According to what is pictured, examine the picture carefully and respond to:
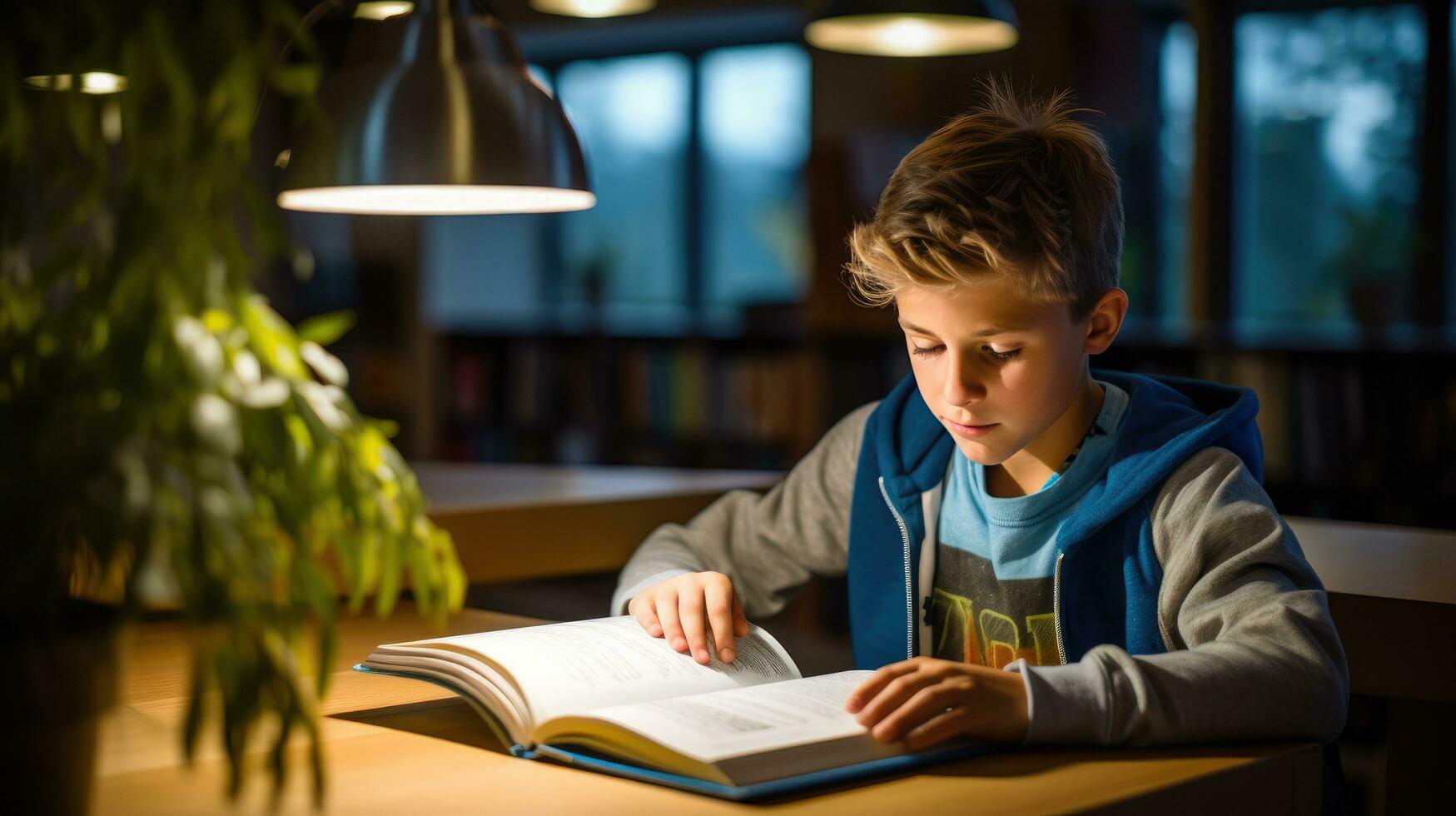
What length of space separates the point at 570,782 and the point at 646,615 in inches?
15.0

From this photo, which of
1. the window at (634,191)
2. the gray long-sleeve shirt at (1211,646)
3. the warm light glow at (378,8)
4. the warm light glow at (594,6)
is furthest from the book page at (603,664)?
the window at (634,191)

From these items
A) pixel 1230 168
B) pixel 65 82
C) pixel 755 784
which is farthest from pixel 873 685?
pixel 1230 168

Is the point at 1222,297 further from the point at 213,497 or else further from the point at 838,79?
the point at 213,497

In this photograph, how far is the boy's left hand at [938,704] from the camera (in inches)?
37.8

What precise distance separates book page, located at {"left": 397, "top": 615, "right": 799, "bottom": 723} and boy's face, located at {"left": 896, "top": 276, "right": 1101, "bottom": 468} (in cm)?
27

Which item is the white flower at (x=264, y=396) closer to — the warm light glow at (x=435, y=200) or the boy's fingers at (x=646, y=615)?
the boy's fingers at (x=646, y=615)

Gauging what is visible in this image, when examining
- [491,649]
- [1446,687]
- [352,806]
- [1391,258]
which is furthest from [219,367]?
[1391,258]

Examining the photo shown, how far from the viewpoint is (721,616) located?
1244 millimetres

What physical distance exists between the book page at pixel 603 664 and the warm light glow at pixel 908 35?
51.5 inches

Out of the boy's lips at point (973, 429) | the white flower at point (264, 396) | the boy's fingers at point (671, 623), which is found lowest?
the boy's fingers at point (671, 623)

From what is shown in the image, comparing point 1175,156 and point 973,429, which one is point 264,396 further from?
point 1175,156

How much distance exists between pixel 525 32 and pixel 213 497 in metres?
5.15

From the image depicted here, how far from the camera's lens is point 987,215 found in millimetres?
1340

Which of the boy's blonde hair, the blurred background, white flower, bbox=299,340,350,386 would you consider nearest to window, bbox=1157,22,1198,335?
the blurred background
